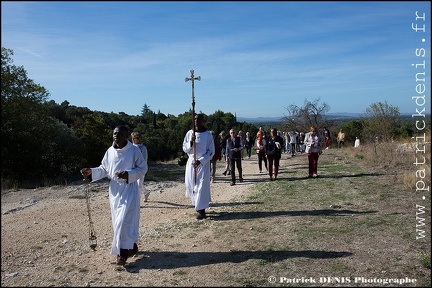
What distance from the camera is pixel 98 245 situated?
6.70m

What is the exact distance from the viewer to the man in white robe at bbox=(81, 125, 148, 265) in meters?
5.59

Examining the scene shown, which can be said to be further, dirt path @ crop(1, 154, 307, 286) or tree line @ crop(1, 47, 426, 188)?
tree line @ crop(1, 47, 426, 188)

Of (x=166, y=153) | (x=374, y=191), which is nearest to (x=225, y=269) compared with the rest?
(x=374, y=191)

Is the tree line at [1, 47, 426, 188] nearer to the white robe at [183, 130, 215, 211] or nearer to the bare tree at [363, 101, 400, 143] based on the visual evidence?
the bare tree at [363, 101, 400, 143]

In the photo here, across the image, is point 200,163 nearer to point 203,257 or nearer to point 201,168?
point 201,168

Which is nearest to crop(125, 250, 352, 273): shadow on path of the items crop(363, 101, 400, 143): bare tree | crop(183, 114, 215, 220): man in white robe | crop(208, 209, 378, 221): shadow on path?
crop(208, 209, 378, 221): shadow on path

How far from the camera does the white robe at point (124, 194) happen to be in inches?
220

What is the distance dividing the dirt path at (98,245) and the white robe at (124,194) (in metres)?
0.45

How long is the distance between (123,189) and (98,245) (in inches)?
65.0

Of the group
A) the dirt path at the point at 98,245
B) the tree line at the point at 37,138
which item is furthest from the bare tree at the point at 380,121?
the dirt path at the point at 98,245

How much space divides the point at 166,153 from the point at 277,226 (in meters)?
35.8

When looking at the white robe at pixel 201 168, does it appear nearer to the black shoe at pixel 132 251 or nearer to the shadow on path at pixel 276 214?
the shadow on path at pixel 276 214

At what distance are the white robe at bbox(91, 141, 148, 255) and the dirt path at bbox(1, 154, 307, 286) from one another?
0.45 metres

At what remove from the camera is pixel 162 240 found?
686cm
